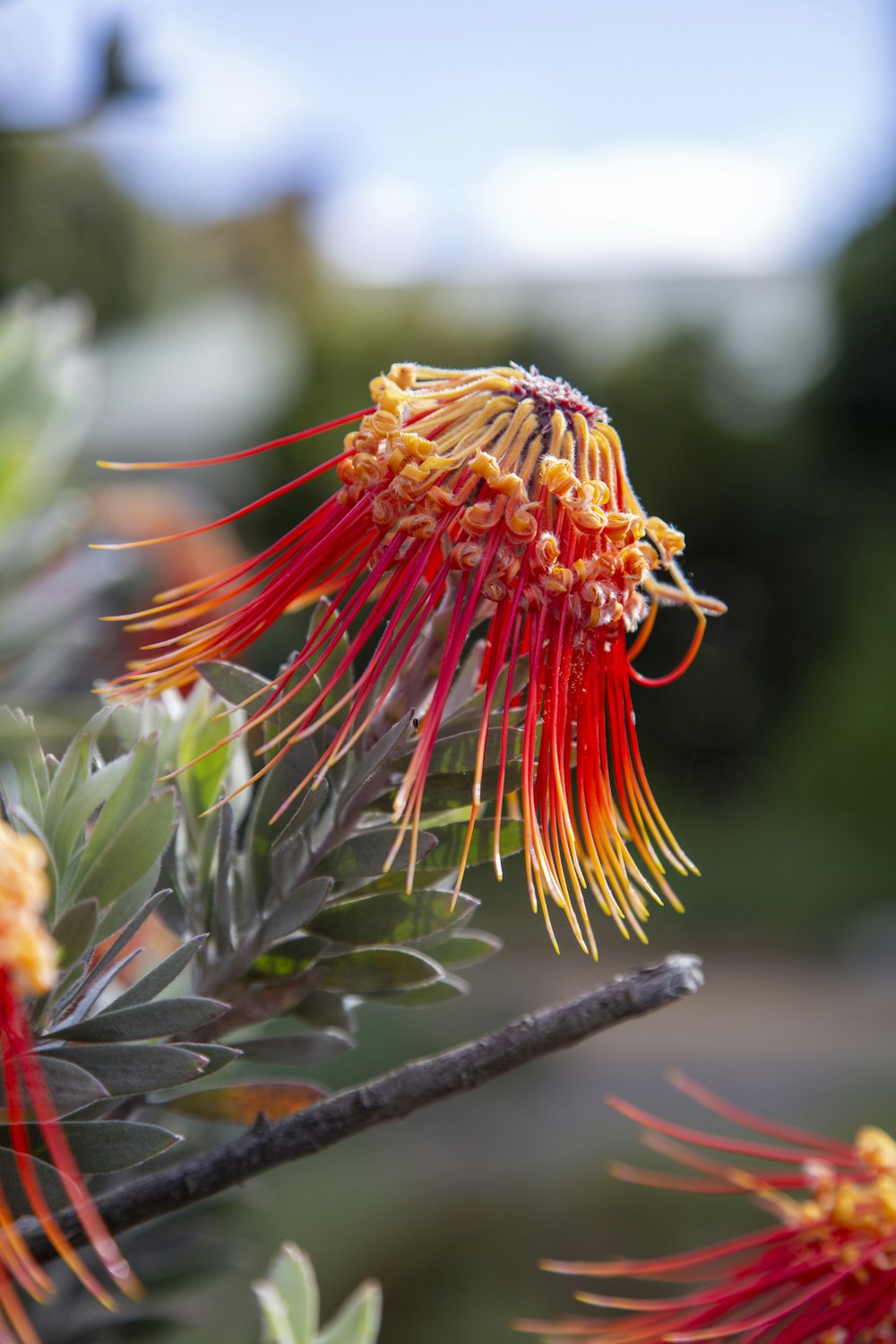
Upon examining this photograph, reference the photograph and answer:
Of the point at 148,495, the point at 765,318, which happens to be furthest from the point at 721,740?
the point at 148,495

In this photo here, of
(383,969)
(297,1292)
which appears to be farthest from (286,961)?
(297,1292)

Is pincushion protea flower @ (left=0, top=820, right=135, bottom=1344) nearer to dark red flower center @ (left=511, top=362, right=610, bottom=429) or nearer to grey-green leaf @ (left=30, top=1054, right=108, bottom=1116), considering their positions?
grey-green leaf @ (left=30, top=1054, right=108, bottom=1116)

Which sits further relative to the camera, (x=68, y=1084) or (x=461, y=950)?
(x=461, y=950)

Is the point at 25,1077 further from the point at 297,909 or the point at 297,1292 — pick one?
the point at 297,1292

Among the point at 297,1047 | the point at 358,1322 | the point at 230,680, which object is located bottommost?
the point at 358,1322

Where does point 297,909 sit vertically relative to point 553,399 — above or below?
below

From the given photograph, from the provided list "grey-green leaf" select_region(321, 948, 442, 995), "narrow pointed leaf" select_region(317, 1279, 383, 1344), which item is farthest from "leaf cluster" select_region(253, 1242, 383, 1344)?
"grey-green leaf" select_region(321, 948, 442, 995)
